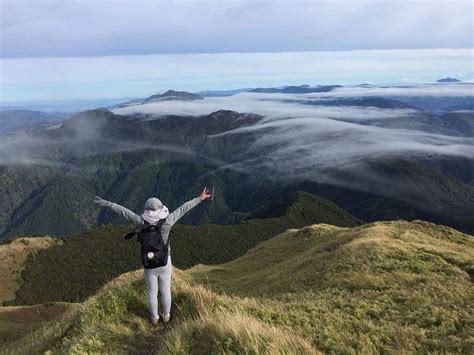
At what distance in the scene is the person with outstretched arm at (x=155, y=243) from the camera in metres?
13.4

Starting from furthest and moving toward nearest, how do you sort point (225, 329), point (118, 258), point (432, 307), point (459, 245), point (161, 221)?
point (118, 258), point (459, 245), point (432, 307), point (161, 221), point (225, 329)

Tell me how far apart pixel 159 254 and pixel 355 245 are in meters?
30.5

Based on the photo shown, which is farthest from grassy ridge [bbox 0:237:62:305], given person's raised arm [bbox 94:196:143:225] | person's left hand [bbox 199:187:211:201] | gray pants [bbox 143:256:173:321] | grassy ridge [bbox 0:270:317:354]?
person's left hand [bbox 199:187:211:201]

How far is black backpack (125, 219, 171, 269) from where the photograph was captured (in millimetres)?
13367

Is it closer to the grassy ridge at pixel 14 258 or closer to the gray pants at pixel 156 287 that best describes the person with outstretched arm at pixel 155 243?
the gray pants at pixel 156 287

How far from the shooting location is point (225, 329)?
34.4ft

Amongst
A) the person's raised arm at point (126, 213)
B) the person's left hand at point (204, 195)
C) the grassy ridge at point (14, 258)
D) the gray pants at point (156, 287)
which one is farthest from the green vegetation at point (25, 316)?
the grassy ridge at point (14, 258)

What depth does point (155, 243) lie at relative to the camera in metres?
13.5

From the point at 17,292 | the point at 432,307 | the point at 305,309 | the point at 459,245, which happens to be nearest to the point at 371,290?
the point at 432,307

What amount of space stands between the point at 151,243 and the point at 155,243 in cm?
12

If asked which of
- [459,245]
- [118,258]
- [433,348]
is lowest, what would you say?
[118,258]

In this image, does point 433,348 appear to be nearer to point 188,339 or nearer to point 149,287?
point 188,339

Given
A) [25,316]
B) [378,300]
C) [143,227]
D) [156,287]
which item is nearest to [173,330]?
[156,287]

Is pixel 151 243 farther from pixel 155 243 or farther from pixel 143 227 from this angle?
pixel 143 227
